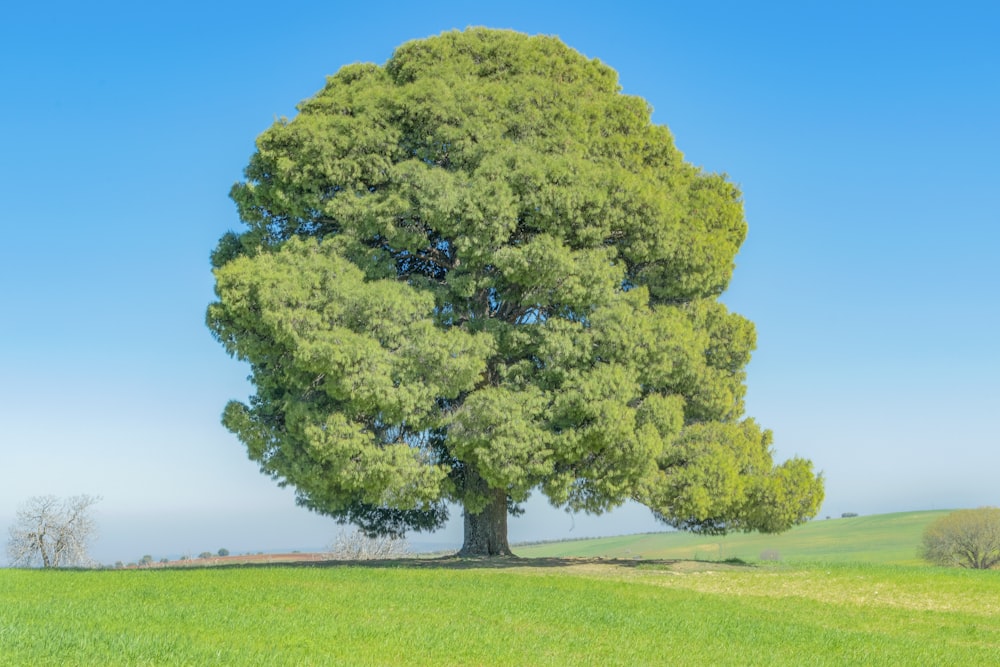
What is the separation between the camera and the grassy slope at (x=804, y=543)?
51.6m

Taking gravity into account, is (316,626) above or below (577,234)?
below

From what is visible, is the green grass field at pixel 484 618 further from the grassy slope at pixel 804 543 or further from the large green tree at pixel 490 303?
the grassy slope at pixel 804 543

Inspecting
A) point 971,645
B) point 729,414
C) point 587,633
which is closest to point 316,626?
point 587,633

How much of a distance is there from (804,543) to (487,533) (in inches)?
1742

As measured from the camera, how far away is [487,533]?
23.6 meters

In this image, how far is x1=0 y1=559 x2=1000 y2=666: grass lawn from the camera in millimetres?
9891

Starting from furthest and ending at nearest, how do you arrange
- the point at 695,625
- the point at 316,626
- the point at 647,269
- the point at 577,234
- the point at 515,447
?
the point at 647,269
the point at 577,234
the point at 515,447
the point at 695,625
the point at 316,626

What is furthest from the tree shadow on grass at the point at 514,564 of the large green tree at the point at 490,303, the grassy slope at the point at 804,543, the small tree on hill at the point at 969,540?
the grassy slope at the point at 804,543

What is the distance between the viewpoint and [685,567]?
74.2ft

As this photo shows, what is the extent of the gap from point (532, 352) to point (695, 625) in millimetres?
9621

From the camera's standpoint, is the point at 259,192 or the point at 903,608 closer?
the point at 903,608

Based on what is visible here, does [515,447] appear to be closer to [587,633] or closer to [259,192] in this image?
[587,633]

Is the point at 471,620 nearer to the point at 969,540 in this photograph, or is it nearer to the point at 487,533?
the point at 487,533

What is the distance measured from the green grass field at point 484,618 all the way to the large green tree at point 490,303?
2656 millimetres
